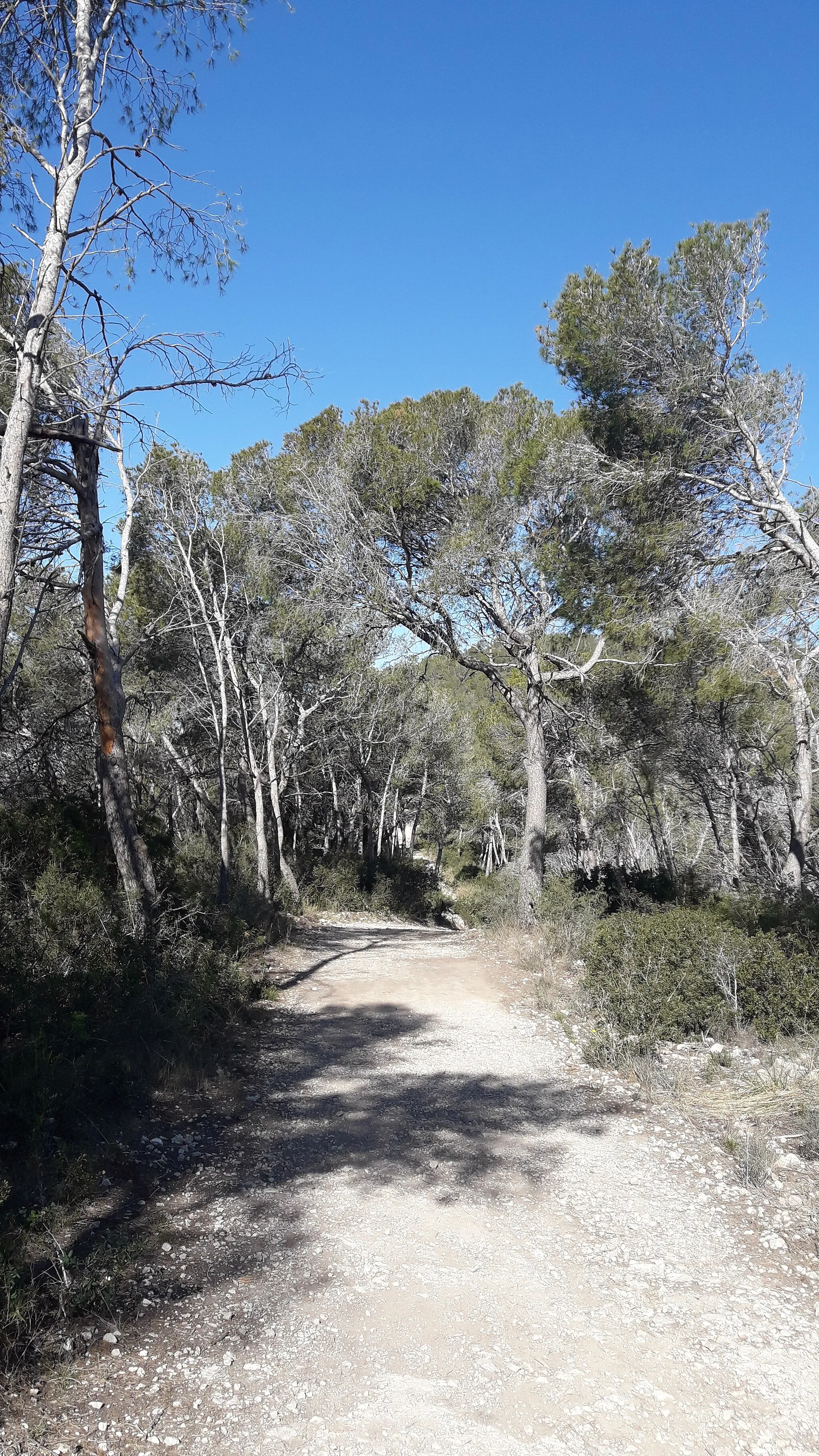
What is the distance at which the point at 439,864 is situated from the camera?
116 ft

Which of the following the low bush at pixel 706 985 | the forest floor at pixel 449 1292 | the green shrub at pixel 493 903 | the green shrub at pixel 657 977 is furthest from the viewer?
the green shrub at pixel 493 903

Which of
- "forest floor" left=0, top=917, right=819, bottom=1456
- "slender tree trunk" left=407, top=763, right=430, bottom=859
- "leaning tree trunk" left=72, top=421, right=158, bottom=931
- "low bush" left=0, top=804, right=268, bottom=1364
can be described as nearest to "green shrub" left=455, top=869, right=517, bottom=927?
"slender tree trunk" left=407, top=763, right=430, bottom=859

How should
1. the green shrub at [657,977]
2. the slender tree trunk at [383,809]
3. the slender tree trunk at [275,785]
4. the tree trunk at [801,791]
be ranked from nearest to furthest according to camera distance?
the green shrub at [657,977]
the tree trunk at [801,791]
the slender tree trunk at [275,785]
the slender tree trunk at [383,809]

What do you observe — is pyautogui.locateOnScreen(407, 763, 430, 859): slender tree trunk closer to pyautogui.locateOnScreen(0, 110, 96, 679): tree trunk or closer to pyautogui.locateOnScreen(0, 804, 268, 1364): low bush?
pyautogui.locateOnScreen(0, 804, 268, 1364): low bush

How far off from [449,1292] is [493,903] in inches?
450

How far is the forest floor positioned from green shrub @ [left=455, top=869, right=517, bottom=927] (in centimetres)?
731

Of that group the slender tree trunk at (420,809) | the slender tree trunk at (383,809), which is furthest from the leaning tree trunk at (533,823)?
the slender tree trunk at (420,809)

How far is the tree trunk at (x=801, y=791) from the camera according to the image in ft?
44.8

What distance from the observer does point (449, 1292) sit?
3.45 m

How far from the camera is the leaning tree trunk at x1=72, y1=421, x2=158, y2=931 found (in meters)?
7.44

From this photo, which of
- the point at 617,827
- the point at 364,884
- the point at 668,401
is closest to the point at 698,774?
the point at 364,884

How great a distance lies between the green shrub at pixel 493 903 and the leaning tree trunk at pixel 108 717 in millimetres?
6888

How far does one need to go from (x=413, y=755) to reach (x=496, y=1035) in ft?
65.6

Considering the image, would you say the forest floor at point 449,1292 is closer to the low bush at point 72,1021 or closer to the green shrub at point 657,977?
the low bush at point 72,1021
